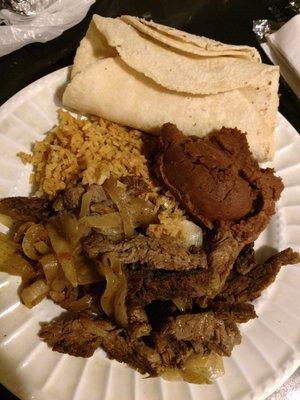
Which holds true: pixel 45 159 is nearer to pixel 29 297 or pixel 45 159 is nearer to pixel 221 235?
pixel 29 297

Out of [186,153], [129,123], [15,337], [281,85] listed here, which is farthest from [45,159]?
[281,85]

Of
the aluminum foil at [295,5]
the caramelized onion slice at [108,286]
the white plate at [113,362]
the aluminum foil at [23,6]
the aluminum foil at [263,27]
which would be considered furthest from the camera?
the aluminum foil at [295,5]

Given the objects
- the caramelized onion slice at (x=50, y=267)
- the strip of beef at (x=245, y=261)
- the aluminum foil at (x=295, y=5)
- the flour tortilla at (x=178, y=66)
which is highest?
the aluminum foil at (x=295, y=5)

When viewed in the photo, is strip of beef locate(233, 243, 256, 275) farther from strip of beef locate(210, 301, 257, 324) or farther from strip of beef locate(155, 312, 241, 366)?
strip of beef locate(155, 312, 241, 366)

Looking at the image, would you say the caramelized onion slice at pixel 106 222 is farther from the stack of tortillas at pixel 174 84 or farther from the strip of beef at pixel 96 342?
the stack of tortillas at pixel 174 84

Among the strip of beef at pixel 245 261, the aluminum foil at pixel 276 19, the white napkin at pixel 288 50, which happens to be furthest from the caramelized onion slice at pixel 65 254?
the aluminum foil at pixel 276 19

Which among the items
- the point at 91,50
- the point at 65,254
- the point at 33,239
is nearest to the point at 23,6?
the point at 91,50
